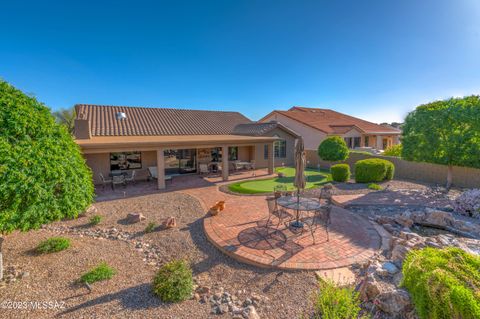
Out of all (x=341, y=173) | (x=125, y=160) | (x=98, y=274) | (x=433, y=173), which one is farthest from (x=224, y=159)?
(x=433, y=173)

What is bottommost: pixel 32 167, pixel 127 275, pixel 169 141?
pixel 127 275

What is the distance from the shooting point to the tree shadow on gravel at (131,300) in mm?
4094

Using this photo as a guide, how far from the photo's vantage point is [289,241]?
651 centimetres

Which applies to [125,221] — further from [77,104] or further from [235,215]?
[77,104]

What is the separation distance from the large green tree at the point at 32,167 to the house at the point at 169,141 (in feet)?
20.4

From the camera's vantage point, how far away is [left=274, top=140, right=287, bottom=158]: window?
21656 millimetres

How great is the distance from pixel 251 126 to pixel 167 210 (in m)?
14.2

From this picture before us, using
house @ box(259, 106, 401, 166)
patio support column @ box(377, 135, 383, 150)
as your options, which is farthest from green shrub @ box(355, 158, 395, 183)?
patio support column @ box(377, 135, 383, 150)

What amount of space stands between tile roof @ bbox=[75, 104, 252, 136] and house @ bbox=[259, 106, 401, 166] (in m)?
7.74

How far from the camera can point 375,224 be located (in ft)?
25.9

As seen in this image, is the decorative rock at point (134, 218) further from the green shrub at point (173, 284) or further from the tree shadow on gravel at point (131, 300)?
the green shrub at point (173, 284)

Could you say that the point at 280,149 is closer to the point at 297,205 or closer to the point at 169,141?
the point at 169,141

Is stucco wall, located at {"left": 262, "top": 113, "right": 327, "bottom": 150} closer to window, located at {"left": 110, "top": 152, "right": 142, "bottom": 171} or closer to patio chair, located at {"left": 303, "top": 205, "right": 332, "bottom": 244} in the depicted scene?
window, located at {"left": 110, "top": 152, "right": 142, "bottom": 171}

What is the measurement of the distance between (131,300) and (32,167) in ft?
11.3
